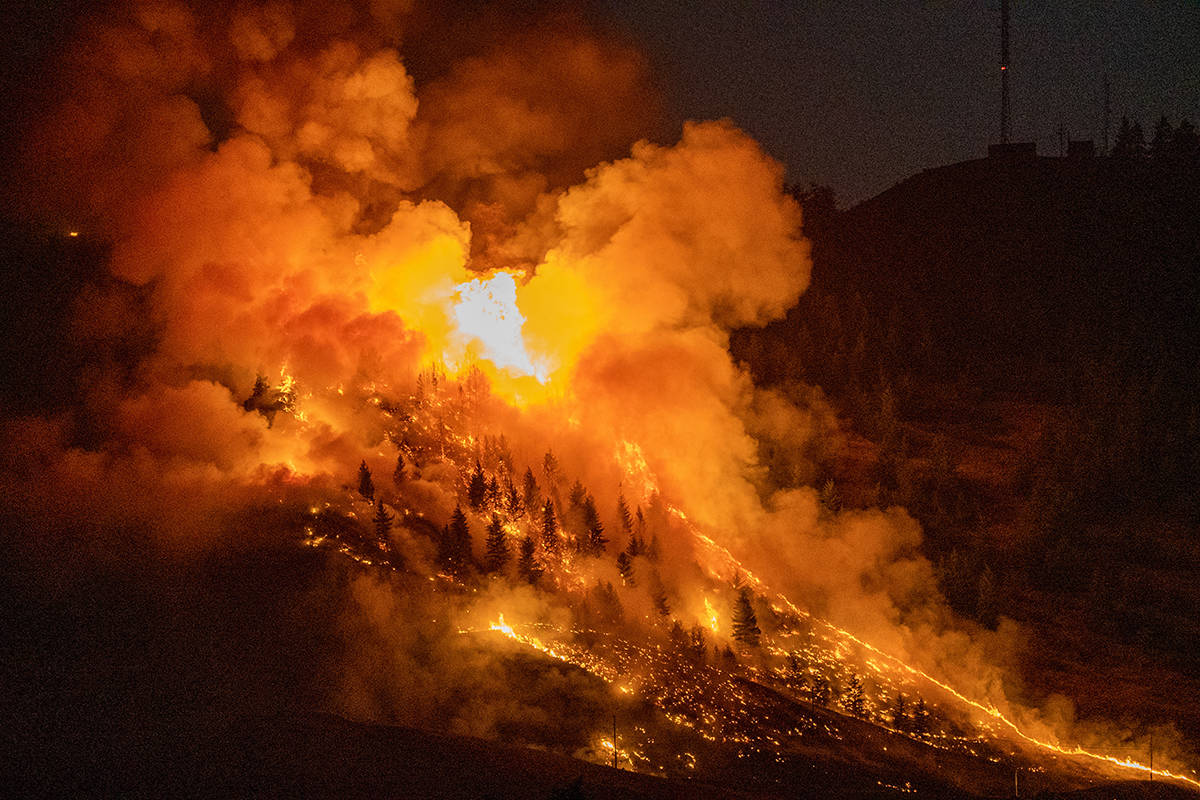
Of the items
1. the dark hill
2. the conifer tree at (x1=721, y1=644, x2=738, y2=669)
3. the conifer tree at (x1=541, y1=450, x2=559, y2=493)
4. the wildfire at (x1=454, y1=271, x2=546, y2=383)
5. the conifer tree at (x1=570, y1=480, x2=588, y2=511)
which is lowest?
the conifer tree at (x1=721, y1=644, x2=738, y2=669)

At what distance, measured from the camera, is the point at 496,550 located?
30.9 meters

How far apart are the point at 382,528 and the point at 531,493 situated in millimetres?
6566

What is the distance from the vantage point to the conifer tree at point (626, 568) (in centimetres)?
3272

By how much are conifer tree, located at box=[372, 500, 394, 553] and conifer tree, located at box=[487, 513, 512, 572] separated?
3.29 metres

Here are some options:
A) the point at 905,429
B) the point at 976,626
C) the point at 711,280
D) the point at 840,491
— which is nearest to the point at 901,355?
the point at 905,429

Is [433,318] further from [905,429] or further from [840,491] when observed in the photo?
[905,429]

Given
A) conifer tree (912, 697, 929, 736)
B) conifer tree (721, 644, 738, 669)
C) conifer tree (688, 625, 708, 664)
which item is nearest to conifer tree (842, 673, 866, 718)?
conifer tree (912, 697, 929, 736)

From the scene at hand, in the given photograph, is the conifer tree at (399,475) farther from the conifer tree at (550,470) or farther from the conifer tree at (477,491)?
the conifer tree at (550,470)

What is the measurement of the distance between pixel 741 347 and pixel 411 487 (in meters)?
27.2

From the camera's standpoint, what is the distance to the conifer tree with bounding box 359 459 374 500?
31609 millimetres

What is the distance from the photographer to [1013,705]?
31.4m

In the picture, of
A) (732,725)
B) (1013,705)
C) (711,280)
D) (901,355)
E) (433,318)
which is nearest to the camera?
(732,725)

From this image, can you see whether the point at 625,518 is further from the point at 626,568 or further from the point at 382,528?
the point at 382,528

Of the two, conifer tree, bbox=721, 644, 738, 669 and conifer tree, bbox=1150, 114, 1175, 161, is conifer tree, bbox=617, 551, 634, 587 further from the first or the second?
conifer tree, bbox=1150, 114, 1175, 161
